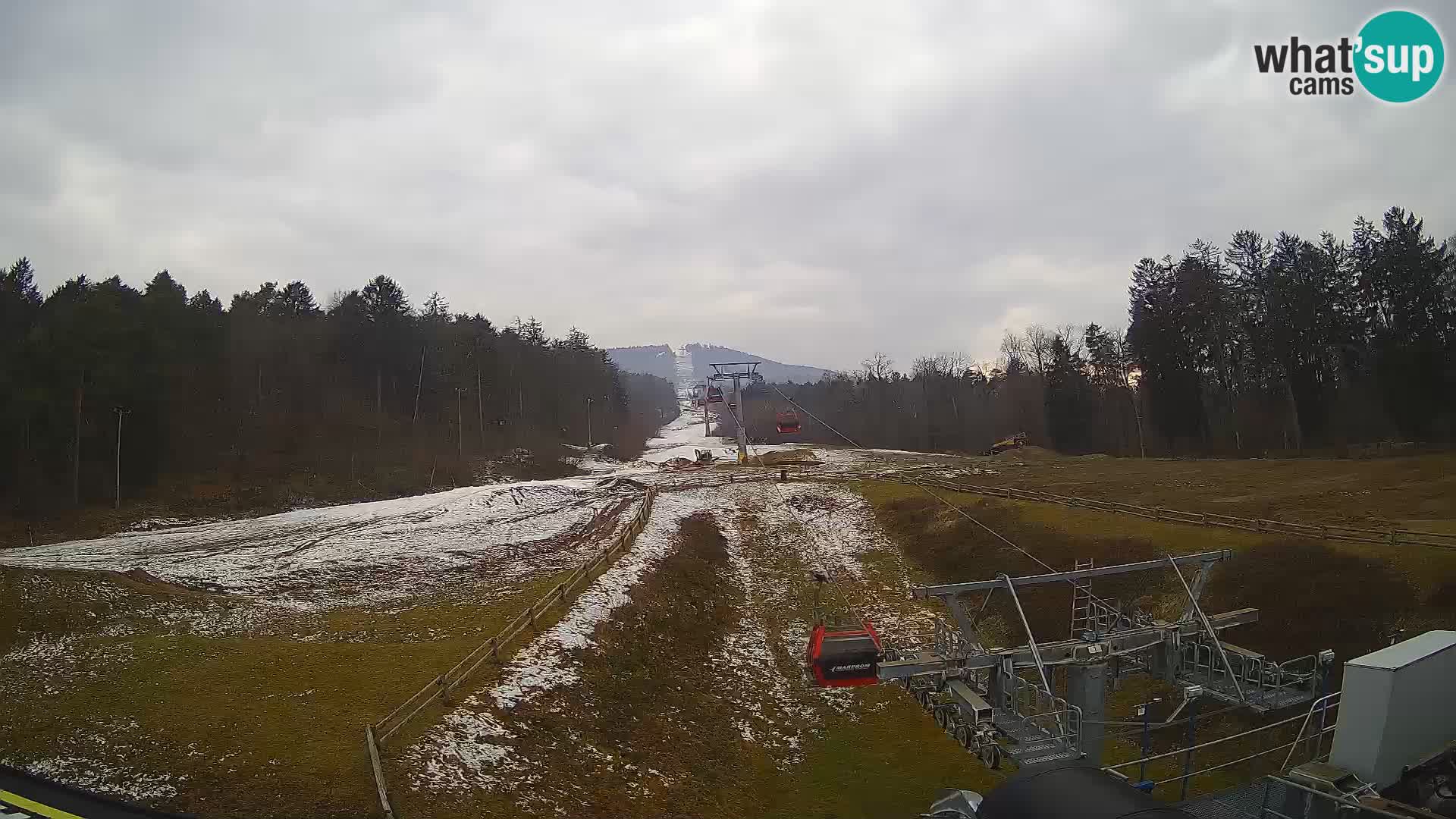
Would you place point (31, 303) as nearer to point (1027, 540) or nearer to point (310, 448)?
point (310, 448)

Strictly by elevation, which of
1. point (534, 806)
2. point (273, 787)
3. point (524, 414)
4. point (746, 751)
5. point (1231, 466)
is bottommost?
point (746, 751)

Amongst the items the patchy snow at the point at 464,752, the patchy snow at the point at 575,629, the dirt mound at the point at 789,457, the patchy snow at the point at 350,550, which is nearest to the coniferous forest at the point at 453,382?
the patchy snow at the point at 350,550

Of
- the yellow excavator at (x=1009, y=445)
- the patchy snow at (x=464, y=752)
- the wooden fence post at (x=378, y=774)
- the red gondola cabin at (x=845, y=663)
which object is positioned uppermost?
the yellow excavator at (x=1009, y=445)

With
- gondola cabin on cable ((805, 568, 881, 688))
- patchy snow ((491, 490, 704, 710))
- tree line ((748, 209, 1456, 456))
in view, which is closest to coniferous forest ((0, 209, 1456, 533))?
tree line ((748, 209, 1456, 456))

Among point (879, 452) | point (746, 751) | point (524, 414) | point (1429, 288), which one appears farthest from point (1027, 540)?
point (524, 414)

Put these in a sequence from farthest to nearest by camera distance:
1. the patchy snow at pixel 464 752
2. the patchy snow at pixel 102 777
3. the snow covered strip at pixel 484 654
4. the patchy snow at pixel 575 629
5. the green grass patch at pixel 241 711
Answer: the patchy snow at pixel 575 629
the snow covered strip at pixel 484 654
the patchy snow at pixel 464 752
the green grass patch at pixel 241 711
the patchy snow at pixel 102 777

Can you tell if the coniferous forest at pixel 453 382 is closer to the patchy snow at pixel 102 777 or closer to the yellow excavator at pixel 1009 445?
the yellow excavator at pixel 1009 445
